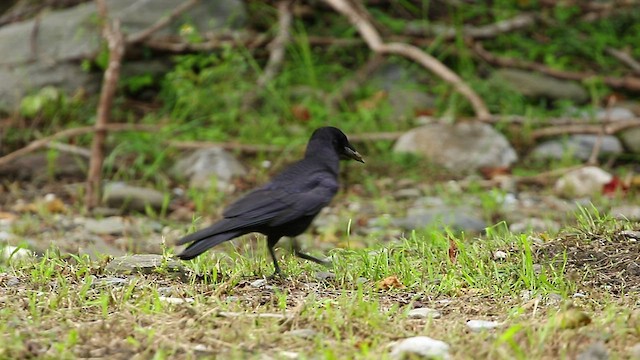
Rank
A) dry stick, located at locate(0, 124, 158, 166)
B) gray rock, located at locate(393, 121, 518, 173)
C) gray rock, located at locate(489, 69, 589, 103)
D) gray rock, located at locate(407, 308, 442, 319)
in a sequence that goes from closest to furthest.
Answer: gray rock, located at locate(407, 308, 442, 319) < dry stick, located at locate(0, 124, 158, 166) < gray rock, located at locate(393, 121, 518, 173) < gray rock, located at locate(489, 69, 589, 103)

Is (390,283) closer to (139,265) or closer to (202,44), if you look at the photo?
(139,265)

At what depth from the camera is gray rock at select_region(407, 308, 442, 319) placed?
146 inches

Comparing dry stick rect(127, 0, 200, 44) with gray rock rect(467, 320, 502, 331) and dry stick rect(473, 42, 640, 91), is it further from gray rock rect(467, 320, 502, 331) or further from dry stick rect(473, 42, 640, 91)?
gray rock rect(467, 320, 502, 331)

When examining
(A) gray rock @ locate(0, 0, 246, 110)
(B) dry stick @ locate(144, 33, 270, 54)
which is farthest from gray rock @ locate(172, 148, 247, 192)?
(A) gray rock @ locate(0, 0, 246, 110)

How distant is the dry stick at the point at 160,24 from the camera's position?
839cm

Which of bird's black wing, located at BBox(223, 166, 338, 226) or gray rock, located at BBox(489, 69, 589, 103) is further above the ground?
bird's black wing, located at BBox(223, 166, 338, 226)

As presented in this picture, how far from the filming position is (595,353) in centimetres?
312

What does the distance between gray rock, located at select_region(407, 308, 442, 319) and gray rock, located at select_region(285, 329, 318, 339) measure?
1.46ft

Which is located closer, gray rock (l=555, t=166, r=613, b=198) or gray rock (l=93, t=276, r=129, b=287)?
gray rock (l=93, t=276, r=129, b=287)

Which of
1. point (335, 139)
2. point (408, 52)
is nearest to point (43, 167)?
point (408, 52)

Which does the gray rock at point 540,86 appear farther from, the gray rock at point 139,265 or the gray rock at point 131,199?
the gray rock at point 139,265

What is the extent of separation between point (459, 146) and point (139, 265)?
430 cm

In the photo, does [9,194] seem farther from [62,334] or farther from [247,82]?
[62,334]

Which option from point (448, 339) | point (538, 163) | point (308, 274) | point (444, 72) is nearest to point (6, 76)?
point (444, 72)
